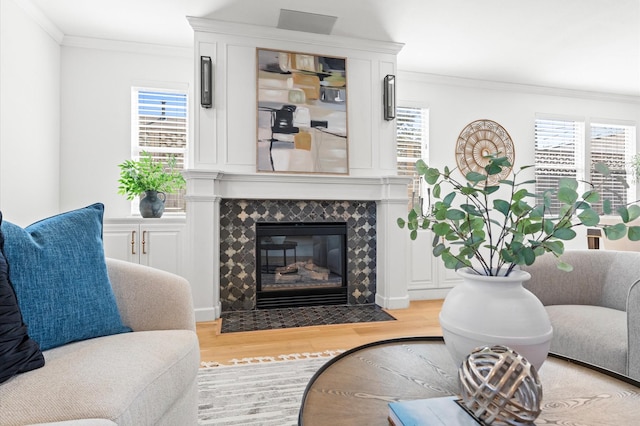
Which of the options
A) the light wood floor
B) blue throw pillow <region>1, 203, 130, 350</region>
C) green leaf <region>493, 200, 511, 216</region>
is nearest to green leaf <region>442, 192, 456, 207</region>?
green leaf <region>493, 200, 511, 216</region>

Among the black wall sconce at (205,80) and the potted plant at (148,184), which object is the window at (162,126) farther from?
the black wall sconce at (205,80)

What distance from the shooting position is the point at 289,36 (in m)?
3.22

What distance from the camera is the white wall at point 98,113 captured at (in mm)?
3377

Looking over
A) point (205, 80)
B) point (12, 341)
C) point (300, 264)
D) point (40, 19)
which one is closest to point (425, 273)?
point (300, 264)

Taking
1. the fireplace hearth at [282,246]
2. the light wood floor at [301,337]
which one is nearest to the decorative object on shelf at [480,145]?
the fireplace hearth at [282,246]

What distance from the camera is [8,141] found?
266 cm

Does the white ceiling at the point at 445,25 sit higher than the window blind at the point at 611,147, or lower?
higher

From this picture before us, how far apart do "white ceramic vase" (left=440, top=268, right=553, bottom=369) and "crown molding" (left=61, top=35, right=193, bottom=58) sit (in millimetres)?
3772

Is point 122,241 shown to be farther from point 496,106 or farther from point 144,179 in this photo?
point 496,106

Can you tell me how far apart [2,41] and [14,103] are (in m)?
0.45

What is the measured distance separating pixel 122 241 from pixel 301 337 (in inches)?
73.5

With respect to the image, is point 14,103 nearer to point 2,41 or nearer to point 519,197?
point 2,41

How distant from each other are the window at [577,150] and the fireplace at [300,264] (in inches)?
121

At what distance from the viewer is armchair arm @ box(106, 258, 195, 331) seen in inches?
51.5
